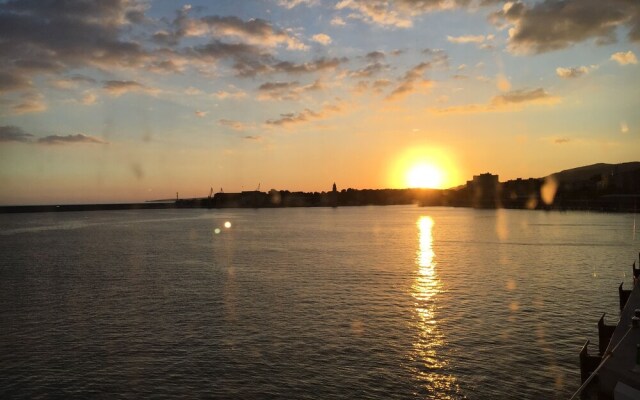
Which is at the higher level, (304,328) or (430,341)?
(304,328)

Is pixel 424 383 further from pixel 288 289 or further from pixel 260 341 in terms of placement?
pixel 288 289

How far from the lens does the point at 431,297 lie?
5803 cm

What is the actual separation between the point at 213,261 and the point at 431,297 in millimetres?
Answer: 51923

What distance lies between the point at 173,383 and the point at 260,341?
31.3 feet

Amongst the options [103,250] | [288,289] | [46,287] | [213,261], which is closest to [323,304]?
[288,289]

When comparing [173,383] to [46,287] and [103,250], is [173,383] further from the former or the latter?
[103,250]

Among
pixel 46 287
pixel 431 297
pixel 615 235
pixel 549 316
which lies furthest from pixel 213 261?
pixel 615 235

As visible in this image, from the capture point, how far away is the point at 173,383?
101 ft

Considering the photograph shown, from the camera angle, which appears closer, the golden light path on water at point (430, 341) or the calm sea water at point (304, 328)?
the golden light path on water at point (430, 341)

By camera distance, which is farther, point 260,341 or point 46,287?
point 46,287

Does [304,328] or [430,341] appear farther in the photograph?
[304,328]

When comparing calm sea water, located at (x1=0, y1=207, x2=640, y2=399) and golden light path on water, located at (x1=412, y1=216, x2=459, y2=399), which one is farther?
calm sea water, located at (x1=0, y1=207, x2=640, y2=399)

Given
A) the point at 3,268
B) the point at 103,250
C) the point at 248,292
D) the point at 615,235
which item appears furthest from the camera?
the point at 615,235

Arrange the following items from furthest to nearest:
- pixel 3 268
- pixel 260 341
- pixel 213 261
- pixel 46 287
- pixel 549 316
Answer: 1. pixel 213 261
2. pixel 3 268
3. pixel 46 287
4. pixel 549 316
5. pixel 260 341
